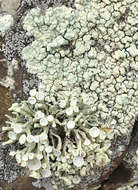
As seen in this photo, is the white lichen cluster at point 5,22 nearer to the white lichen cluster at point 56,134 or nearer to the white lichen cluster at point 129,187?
the white lichen cluster at point 56,134

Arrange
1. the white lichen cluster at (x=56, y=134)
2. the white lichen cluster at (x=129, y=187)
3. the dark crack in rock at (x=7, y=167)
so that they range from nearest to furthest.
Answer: the white lichen cluster at (x=56, y=134), the dark crack in rock at (x=7, y=167), the white lichen cluster at (x=129, y=187)

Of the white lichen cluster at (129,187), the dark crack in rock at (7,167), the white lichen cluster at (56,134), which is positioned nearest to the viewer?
the white lichen cluster at (56,134)

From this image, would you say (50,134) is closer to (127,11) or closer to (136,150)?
(136,150)

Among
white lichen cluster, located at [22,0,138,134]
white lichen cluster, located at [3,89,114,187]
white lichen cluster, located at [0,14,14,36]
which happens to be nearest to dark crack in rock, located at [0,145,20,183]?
white lichen cluster, located at [3,89,114,187]

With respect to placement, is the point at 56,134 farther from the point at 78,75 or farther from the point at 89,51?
the point at 89,51

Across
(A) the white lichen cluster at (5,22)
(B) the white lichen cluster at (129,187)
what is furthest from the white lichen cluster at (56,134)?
(B) the white lichen cluster at (129,187)

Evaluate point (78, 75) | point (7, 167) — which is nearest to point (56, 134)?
point (78, 75)

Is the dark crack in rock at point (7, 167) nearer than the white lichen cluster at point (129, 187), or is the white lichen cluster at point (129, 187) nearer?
the dark crack in rock at point (7, 167)

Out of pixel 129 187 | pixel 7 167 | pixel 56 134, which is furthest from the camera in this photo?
pixel 129 187
